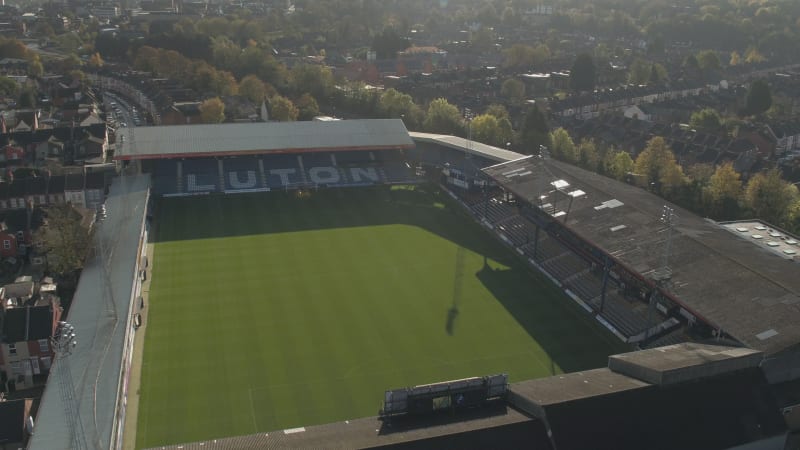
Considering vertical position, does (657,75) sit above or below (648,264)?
below

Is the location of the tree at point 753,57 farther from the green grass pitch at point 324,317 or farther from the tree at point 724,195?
the green grass pitch at point 324,317

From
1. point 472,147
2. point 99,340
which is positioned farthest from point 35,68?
point 99,340

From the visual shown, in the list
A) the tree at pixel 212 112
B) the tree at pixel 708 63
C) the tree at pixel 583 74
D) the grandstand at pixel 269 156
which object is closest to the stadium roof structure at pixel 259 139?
the grandstand at pixel 269 156

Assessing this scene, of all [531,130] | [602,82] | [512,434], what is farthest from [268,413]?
[602,82]

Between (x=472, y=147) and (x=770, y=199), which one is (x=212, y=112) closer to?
(x=472, y=147)

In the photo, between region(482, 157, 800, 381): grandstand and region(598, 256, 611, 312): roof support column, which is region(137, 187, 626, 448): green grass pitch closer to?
region(598, 256, 611, 312): roof support column

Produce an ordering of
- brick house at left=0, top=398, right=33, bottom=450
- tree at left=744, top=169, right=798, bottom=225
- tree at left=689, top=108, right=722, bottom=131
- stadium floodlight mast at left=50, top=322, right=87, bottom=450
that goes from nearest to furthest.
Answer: stadium floodlight mast at left=50, top=322, right=87, bottom=450
brick house at left=0, top=398, right=33, bottom=450
tree at left=744, top=169, right=798, bottom=225
tree at left=689, top=108, right=722, bottom=131

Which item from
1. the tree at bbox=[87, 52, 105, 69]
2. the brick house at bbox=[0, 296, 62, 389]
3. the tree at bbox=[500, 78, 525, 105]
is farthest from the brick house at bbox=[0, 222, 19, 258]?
the tree at bbox=[87, 52, 105, 69]

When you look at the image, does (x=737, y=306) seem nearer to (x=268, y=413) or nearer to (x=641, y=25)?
(x=268, y=413)
